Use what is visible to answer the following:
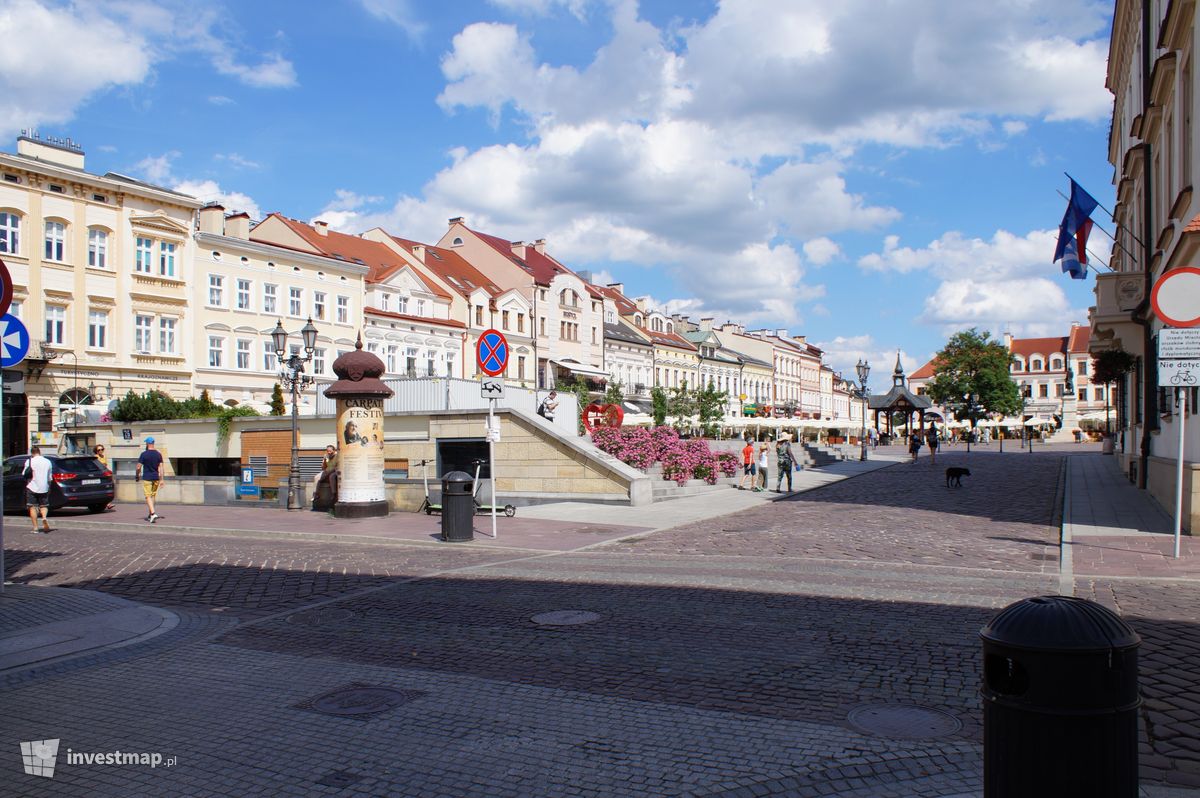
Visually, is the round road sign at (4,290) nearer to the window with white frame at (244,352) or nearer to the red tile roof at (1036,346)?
the window with white frame at (244,352)

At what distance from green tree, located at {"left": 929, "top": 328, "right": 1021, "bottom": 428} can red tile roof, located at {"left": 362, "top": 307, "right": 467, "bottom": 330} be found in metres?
61.9

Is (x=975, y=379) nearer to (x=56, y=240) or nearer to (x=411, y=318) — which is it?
(x=411, y=318)

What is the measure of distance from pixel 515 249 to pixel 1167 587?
6470 cm

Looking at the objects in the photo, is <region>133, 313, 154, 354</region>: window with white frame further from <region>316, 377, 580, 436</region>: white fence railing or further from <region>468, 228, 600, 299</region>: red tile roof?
<region>468, 228, 600, 299</region>: red tile roof

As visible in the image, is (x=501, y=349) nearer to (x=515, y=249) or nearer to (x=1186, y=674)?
(x=1186, y=674)

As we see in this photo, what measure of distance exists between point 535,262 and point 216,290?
93.9 ft

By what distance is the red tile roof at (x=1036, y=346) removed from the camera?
13312 cm

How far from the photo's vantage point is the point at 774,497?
2438 centimetres

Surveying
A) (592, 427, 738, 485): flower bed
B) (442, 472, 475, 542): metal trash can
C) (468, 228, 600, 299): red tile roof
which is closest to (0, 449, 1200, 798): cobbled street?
(442, 472, 475, 542): metal trash can

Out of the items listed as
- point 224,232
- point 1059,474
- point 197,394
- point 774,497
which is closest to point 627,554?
point 774,497

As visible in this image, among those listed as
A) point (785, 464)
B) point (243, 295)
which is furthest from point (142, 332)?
point (785, 464)

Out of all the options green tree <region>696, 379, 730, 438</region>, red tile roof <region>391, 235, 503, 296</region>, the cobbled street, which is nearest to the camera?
the cobbled street

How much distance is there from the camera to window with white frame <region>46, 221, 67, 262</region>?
133ft

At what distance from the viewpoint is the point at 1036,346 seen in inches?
5335
